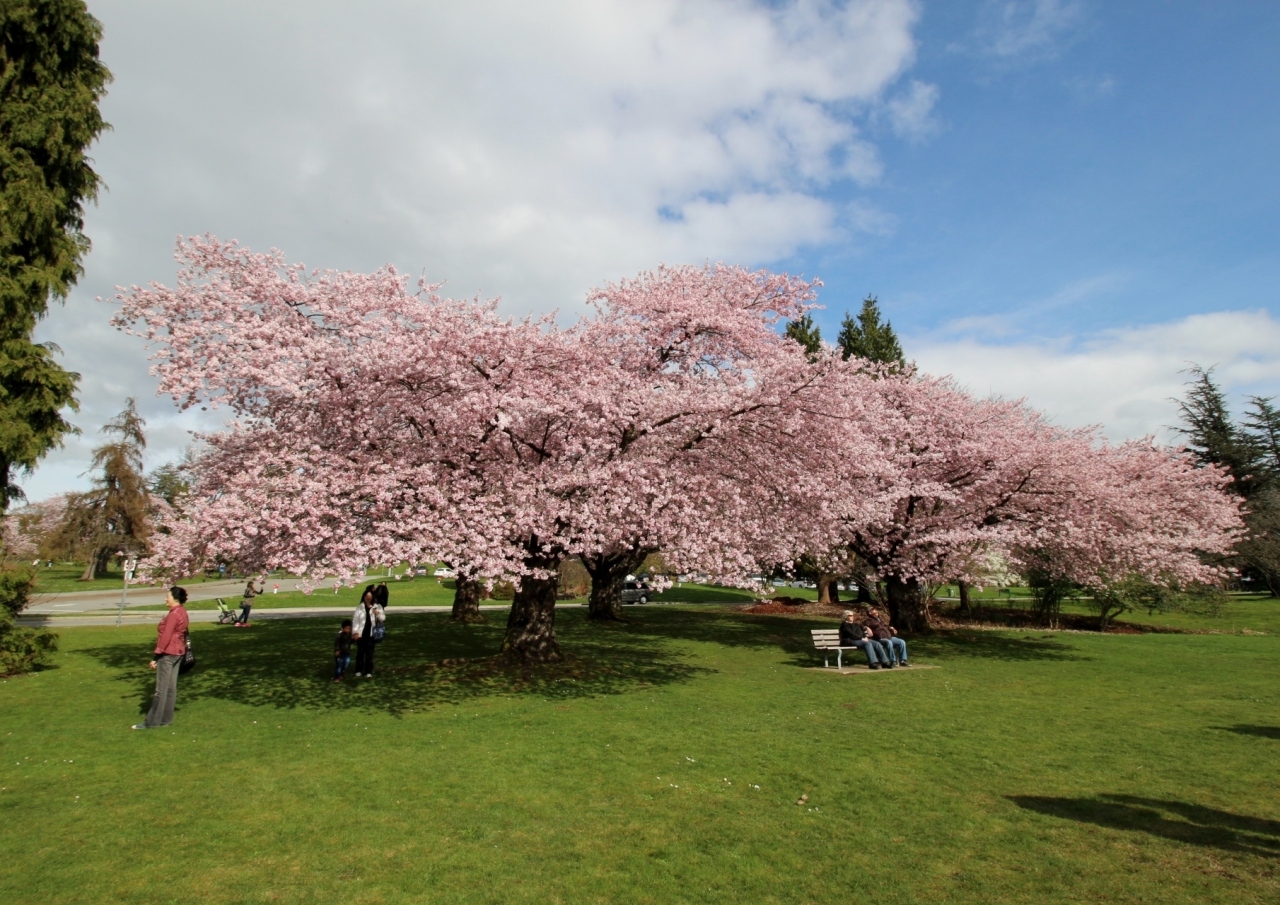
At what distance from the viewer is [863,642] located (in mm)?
17766

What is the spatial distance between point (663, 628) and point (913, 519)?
1057cm

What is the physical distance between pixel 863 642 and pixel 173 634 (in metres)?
14.8

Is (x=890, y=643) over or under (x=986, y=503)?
under

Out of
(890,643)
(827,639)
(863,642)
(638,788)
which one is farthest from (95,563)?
(638,788)

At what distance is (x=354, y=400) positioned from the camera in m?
13.8

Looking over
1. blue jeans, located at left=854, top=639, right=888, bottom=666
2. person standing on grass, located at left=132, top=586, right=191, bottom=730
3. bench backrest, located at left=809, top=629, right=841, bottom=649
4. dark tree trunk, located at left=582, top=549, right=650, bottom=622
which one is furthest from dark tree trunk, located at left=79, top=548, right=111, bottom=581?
blue jeans, located at left=854, top=639, right=888, bottom=666

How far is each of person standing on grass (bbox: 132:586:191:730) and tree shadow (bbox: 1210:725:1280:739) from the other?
1673 cm

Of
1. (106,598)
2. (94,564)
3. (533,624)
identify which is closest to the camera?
(533,624)

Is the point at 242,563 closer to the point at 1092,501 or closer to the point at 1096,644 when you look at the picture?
the point at 1092,501

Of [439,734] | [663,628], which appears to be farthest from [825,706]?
[663,628]

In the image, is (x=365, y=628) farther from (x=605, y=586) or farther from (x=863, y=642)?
(x=605, y=586)

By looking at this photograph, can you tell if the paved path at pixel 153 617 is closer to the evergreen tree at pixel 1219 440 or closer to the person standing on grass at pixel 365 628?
the person standing on grass at pixel 365 628

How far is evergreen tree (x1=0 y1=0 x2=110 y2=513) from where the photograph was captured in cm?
1759

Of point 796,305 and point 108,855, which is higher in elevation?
point 796,305
